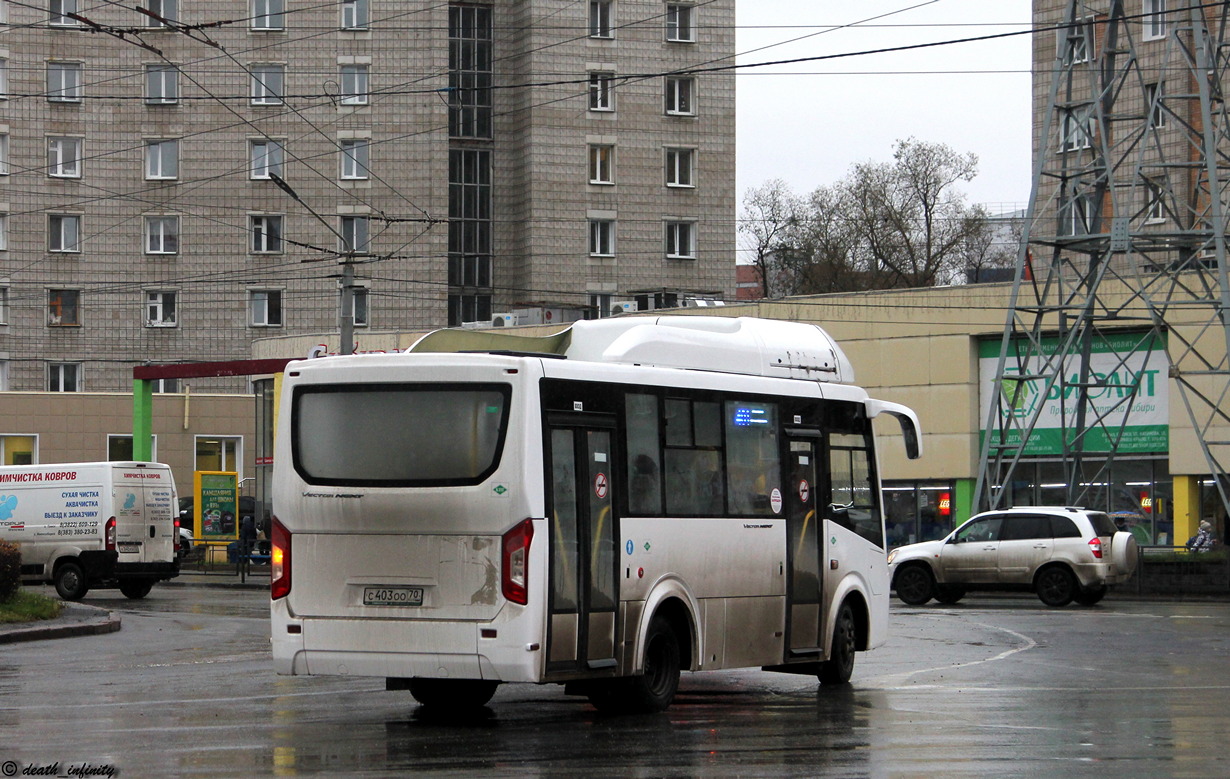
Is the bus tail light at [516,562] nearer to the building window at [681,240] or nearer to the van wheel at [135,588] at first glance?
the van wheel at [135,588]

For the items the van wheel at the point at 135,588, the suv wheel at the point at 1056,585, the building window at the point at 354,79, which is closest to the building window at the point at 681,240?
the building window at the point at 354,79

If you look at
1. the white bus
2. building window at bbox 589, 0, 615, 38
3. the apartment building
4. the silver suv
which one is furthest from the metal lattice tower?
building window at bbox 589, 0, 615, 38

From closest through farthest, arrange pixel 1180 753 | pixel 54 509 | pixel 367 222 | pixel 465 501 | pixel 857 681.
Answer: pixel 1180 753, pixel 465 501, pixel 857 681, pixel 54 509, pixel 367 222

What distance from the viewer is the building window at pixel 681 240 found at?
218 feet

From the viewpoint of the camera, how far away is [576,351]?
14.3 metres

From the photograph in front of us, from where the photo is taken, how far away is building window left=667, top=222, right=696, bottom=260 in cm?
6638

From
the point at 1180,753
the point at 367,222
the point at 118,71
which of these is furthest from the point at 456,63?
the point at 1180,753

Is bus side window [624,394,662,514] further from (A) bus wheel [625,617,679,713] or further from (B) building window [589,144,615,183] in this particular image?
(B) building window [589,144,615,183]

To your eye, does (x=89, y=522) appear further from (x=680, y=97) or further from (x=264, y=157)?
(x=680, y=97)

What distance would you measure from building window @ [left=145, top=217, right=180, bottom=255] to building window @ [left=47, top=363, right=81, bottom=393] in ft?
16.1

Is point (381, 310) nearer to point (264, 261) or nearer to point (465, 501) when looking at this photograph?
point (264, 261)

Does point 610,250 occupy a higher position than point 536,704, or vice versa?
point 610,250

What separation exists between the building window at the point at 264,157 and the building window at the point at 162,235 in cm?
336

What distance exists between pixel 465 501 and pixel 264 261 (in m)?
54.6
